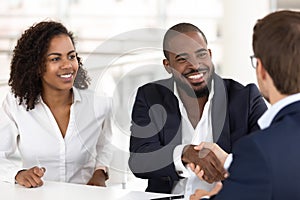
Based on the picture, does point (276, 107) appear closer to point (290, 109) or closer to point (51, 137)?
point (290, 109)

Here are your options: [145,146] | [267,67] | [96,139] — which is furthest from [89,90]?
[267,67]

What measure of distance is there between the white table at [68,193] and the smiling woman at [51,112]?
292mm

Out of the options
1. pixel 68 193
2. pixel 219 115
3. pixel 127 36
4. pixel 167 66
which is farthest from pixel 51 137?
pixel 127 36

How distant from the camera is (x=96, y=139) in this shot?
227 centimetres

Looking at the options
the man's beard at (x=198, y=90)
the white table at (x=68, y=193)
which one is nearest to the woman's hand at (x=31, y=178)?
the white table at (x=68, y=193)

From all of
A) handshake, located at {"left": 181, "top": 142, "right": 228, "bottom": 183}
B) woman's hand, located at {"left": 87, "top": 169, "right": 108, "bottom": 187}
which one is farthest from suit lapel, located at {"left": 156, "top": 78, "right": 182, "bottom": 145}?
woman's hand, located at {"left": 87, "top": 169, "right": 108, "bottom": 187}

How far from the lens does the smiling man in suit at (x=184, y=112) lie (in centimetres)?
198

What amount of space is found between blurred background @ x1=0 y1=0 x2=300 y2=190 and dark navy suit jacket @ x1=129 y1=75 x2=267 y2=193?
18cm

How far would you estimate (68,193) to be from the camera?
71.0 inches

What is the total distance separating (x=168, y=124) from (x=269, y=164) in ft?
2.95

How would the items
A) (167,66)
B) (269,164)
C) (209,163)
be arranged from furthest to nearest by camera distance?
(167,66)
(209,163)
(269,164)

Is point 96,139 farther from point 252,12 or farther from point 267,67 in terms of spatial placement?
point 252,12

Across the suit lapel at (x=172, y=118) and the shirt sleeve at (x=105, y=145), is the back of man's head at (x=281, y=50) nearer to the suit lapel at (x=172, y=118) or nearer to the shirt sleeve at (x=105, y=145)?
the suit lapel at (x=172, y=118)

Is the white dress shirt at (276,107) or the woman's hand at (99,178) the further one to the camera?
the woman's hand at (99,178)
